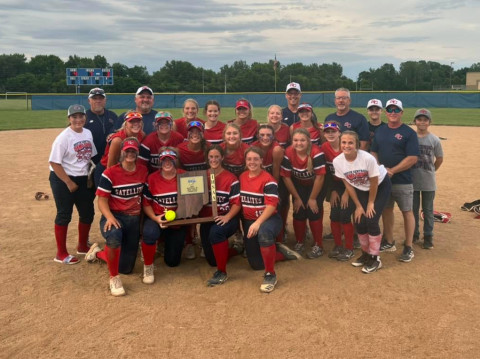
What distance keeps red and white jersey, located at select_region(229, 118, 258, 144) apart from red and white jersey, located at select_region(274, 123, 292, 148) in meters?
0.26

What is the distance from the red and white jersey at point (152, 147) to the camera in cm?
464

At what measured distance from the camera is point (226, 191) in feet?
14.9

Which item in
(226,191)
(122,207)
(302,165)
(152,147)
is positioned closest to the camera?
(122,207)

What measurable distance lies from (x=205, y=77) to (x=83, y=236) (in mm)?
67842

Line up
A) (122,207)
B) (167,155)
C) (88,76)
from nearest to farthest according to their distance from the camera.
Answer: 1. (167,155)
2. (122,207)
3. (88,76)

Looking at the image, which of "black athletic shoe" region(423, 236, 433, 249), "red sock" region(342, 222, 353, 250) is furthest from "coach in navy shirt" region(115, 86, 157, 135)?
"black athletic shoe" region(423, 236, 433, 249)

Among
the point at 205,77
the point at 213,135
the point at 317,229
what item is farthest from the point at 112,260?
the point at 205,77

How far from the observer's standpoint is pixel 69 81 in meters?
46.1

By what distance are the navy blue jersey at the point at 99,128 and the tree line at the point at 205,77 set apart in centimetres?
5391

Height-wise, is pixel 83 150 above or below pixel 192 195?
above

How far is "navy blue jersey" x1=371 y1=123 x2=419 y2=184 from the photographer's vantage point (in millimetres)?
4844

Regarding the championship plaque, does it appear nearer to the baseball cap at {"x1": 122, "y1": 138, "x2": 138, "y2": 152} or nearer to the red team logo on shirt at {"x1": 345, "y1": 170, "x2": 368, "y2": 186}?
the baseball cap at {"x1": 122, "y1": 138, "x2": 138, "y2": 152}

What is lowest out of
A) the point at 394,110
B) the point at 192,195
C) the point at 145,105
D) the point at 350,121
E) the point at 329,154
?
the point at 192,195

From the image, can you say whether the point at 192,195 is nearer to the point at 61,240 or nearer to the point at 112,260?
the point at 112,260
